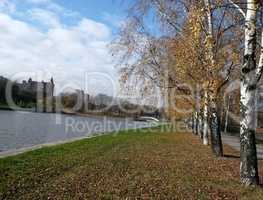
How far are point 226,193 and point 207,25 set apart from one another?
9.96 meters

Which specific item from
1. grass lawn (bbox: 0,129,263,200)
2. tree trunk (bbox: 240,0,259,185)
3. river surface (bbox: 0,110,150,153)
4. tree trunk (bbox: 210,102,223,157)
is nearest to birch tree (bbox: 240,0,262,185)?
tree trunk (bbox: 240,0,259,185)

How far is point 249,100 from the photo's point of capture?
10.3 m

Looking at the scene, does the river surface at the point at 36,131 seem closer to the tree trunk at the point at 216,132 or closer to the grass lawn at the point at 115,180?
the grass lawn at the point at 115,180

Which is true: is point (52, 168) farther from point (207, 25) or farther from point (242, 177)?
point (207, 25)

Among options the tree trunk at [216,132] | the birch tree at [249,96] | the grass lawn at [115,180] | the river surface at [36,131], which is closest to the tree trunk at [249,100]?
the birch tree at [249,96]

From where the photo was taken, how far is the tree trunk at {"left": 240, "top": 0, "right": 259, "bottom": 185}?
1029 centimetres

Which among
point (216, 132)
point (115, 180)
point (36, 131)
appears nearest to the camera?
point (115, 180)

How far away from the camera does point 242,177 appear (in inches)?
416

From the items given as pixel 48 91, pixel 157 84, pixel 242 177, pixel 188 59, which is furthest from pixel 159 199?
pixel 48 91

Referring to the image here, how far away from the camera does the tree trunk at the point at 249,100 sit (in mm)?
10289

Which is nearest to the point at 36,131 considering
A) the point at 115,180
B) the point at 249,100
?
the point at 115,180

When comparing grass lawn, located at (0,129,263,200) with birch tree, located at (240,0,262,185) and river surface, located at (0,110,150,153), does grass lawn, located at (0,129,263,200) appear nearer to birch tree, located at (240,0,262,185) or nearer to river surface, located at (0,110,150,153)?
birch tree, located at (240,0,262,185)

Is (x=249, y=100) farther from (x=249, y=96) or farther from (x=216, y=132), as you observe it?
(x=216, y=132)

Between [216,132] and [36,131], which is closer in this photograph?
[216,132]
